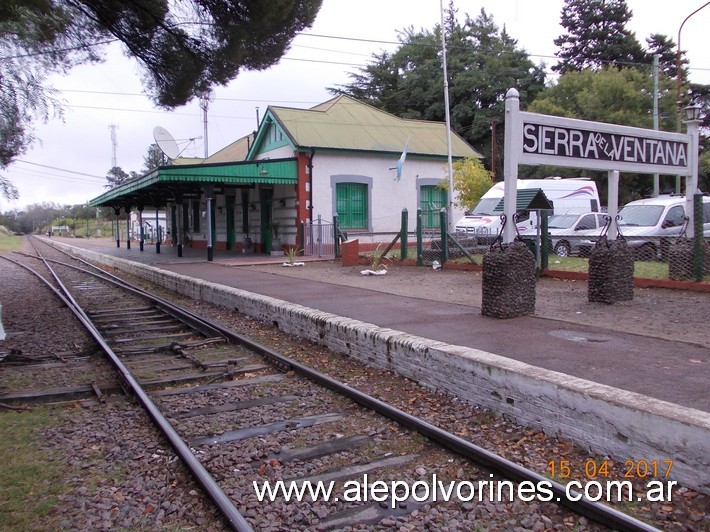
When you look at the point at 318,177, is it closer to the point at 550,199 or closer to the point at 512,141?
the point at 550,199

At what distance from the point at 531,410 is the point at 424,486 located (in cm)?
127

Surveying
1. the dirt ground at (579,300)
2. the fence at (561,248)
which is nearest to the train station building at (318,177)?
the fence at (561,248)

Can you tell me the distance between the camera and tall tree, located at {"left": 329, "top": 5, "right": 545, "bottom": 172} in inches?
1708

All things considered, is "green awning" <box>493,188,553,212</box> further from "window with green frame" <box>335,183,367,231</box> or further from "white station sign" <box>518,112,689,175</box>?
"window with green frame" <box>335,183,367,231</box>

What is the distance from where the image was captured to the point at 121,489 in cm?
379

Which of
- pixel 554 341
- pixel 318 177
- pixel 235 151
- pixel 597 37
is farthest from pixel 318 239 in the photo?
pixel 597 37

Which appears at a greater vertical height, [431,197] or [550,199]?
[431,197]

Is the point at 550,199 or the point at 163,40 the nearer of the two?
the point at 163,40

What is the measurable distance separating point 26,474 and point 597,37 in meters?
51.1

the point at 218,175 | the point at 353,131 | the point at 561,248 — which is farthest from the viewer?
the point at 353,131

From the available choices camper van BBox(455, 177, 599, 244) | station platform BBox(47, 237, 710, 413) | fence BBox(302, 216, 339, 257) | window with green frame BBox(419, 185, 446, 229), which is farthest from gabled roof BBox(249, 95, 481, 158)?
station platform BBox(47, 237, 710, 413)

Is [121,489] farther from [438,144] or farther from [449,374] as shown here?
[438,144]

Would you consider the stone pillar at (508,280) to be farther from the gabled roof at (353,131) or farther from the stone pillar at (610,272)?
the gabled roof at (353,131)

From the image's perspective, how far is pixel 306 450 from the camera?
4.34 meters
